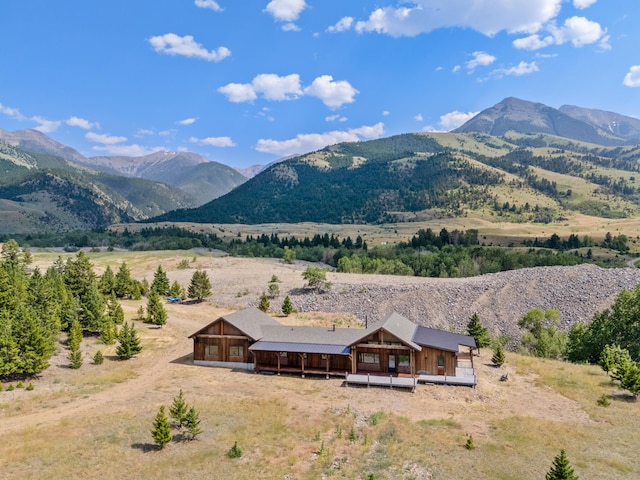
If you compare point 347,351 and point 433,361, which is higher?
point 347,351

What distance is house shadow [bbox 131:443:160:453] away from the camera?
2673cm

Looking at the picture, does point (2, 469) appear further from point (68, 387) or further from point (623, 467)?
point (623, 467)

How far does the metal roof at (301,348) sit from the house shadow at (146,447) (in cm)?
1535

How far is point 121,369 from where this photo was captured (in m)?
43.9

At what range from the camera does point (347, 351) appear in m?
40.5

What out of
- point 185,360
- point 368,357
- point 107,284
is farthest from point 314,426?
point 107,284

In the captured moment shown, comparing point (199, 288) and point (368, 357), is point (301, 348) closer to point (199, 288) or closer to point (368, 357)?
point (368, 357)

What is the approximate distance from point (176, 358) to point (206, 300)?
33385 millimetres

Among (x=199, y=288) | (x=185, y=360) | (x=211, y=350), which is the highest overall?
(x=199, y=288)

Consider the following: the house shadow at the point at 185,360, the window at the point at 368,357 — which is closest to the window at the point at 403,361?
the window at the point at 368,357

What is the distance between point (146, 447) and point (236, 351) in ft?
60.9

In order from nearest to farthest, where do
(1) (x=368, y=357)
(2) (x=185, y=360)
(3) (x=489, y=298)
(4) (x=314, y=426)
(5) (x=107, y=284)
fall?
(4) (x=314, y=426), (1) (x=368, y=357), (2) (x=185, y=360), (3) (x=489, y=298), (5) (x=107, y=284)

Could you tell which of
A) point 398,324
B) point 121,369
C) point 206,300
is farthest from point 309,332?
point 206,300

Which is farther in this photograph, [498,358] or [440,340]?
[498,358]
